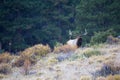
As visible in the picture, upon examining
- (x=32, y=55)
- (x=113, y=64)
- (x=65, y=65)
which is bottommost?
(x=32, y=55)

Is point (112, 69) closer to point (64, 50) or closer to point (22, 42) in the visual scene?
point (64, 50)

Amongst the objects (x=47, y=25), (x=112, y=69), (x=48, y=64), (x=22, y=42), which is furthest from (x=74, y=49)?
(x=47, y=25)

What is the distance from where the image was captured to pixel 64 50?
52.5 feet

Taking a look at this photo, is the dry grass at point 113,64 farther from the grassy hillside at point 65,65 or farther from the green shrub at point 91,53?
the green shrub at point 91,53

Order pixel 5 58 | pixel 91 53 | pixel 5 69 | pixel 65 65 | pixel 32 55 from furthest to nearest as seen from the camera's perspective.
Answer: pixel 5 58 → pixel 32 55 → pixel 91 53 → pixel 5 69 → pixel 65 65

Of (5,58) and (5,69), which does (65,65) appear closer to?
(5,69)

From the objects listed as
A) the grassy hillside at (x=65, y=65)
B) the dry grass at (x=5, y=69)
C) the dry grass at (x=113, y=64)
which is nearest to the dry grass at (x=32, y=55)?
the grassy hillside at (x=65, y=65)

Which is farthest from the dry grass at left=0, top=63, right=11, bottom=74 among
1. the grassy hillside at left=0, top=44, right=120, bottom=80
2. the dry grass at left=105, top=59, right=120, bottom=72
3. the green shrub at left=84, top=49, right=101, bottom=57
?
the dry grass at left=105, top=59, right=120, bottom=72

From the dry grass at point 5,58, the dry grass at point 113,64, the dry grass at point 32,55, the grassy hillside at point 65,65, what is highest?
the dry grass at point 113,64

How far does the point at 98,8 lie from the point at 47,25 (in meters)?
6.67

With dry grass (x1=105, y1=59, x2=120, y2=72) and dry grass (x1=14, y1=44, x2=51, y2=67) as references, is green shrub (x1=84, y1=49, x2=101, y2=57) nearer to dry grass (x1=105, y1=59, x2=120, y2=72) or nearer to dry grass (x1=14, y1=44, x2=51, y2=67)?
dry grass (x1=105, y1=59, x2=120, y2=72)

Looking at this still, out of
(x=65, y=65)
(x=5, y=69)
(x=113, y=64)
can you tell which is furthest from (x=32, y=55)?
(x=113, y=64)

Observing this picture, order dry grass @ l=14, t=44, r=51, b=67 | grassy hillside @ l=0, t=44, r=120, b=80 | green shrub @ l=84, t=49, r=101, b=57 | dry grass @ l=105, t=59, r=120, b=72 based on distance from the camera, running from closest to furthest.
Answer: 1. dry grass @ l=105, t=59, r=120, b=72
2. grassy hillside @ l=0, t=44, r=120, b=80
3. green shrub @ l=84, t=49, r=101, b=57
4. dry grass @ l=14, t=44, r=51, b=67

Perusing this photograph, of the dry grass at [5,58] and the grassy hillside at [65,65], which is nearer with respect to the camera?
the grassy hillside at [65,65]
